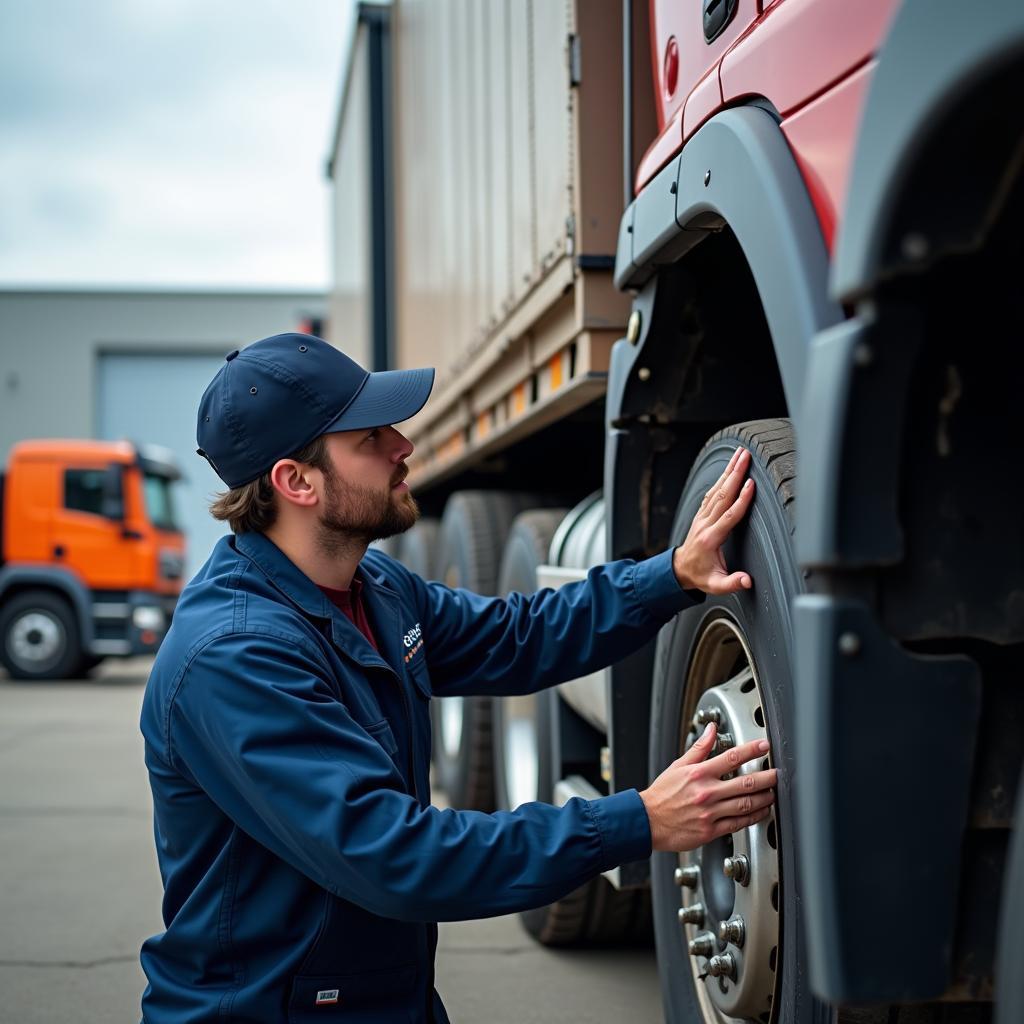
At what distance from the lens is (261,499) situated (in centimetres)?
223

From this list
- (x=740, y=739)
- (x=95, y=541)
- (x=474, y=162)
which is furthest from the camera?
(x=95, y=541)

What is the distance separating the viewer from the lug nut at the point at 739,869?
1896 mm

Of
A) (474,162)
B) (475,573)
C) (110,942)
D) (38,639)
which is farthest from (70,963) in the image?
(38,639)

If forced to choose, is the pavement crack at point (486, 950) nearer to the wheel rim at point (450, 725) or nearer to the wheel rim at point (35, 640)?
the wheel rim at point (450, 725)

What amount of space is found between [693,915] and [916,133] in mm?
1421

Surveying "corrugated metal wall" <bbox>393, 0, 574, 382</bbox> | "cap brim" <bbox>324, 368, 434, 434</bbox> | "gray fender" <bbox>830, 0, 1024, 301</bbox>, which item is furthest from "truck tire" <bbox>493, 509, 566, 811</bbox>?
"gray fender" <bbox>830, 0, 1024, 301</bbox>

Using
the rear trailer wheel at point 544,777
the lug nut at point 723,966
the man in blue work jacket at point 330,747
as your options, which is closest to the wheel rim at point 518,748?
the rear trailer wheel at point 544,777

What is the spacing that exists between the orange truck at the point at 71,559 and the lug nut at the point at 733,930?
38.4 feet

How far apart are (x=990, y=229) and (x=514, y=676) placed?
1639mm

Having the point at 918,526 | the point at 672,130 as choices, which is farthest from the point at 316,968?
the point at 672,130

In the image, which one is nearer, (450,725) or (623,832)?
(623,832)

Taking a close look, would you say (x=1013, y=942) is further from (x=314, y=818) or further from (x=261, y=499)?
(x=261, y=499)

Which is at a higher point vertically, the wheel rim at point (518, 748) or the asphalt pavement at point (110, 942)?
the wheel rim at point (518, 748)

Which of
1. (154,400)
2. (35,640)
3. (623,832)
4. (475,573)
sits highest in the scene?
(154,400)
